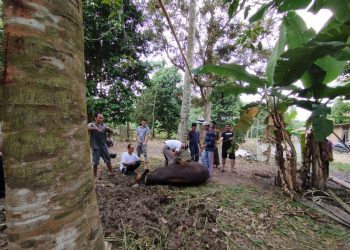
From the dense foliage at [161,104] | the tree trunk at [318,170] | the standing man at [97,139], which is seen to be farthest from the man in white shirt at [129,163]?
the dense foliage at [161,104]

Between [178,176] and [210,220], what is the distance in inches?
77.6

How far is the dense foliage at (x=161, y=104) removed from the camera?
20734 millimetres

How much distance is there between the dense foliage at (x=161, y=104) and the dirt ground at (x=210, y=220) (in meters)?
15.2

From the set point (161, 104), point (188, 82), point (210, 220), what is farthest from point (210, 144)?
point (161, 104)

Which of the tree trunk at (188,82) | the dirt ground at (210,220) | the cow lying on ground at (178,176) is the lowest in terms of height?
the dirt ground at (210,220)

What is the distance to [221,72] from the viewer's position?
496 cm

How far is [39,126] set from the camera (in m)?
0.91

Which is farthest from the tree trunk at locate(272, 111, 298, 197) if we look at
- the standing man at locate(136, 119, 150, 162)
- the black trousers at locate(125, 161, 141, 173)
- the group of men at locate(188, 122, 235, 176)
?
the standing man at locate(136, 119, 150, 162)

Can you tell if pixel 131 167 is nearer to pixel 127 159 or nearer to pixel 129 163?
pixel 129 163

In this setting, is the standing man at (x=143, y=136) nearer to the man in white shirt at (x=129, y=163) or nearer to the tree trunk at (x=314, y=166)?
the man in white shirt at (x=129, y=163)

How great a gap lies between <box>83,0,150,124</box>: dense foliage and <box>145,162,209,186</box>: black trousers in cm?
611

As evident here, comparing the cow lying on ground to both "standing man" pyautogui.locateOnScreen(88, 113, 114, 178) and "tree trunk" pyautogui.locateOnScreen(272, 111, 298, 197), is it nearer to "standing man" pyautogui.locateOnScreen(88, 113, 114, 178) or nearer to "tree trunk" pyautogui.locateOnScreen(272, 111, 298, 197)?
"standing man" pyautogui.locateOnScreen(88, 113, 114, 178)

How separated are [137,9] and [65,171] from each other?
11789 millimetres

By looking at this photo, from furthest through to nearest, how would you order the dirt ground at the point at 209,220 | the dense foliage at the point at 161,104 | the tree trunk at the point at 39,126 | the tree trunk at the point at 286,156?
1. the dense foliage at the point at 161,104
2. the tree trunk at the point at 286,156
3. the dirt ground at the point at 209,220
4. the tree trunk at the point at 39,126
